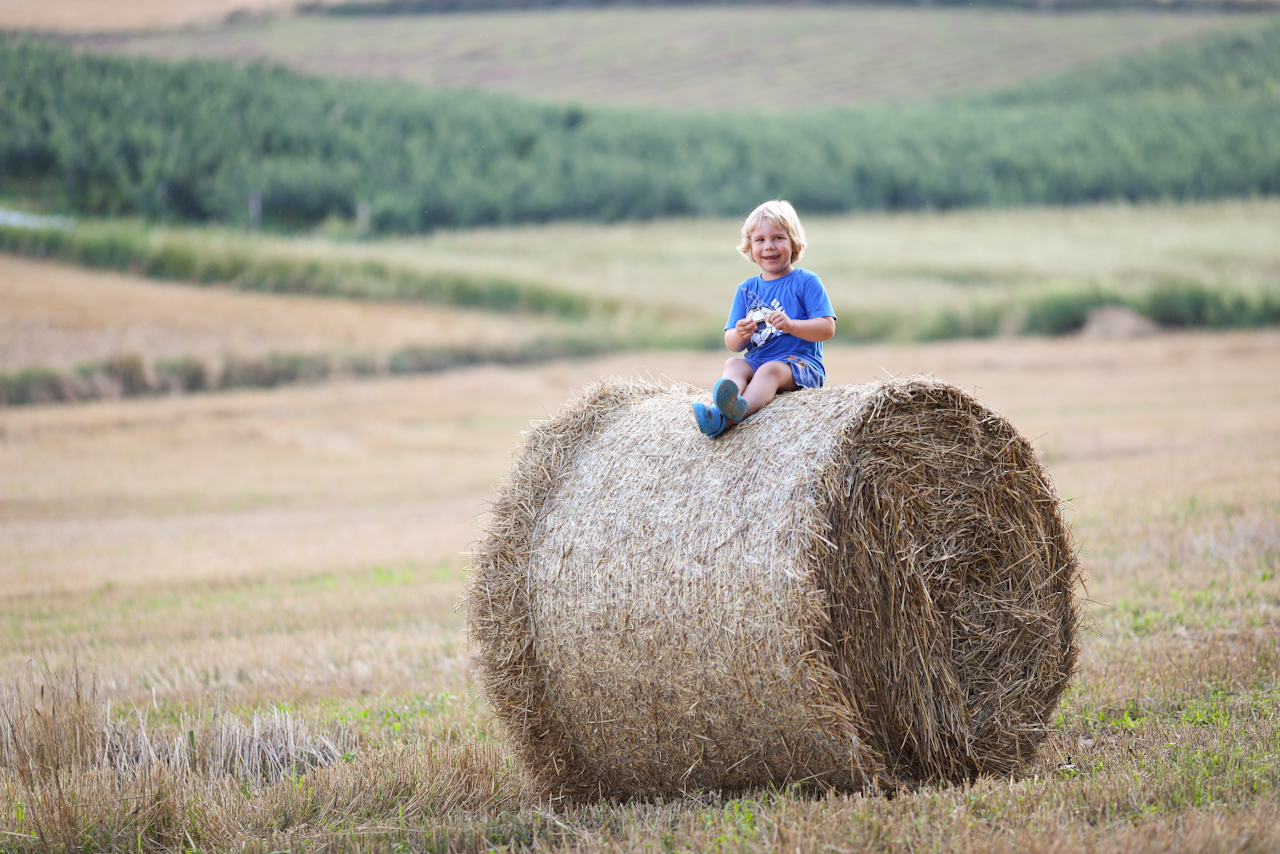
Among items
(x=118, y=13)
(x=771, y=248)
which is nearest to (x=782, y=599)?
(x=771, y=248)

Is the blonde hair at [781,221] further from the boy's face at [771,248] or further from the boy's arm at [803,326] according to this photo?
the boy's arm at [803,326]

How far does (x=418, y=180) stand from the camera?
3981cm

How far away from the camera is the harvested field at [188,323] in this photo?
22016mm

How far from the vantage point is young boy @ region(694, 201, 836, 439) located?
214 inches

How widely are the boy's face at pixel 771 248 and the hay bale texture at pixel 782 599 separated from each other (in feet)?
2.56

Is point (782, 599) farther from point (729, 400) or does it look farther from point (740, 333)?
point (740, 333)

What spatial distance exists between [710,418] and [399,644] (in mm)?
4024

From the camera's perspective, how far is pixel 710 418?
5.16m

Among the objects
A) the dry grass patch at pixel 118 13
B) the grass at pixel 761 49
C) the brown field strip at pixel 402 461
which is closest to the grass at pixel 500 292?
the brown field strip at pixel 402 461

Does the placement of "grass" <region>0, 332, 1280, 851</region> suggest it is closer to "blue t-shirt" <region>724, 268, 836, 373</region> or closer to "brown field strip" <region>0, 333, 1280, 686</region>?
"brown field strip" <region>0, 333, 1280, 686</region>

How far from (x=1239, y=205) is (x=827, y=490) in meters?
44.2

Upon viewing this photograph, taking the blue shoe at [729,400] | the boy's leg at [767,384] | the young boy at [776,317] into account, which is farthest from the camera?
the young boy at [776,317]

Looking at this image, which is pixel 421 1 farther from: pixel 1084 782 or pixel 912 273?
pixel 1084 782

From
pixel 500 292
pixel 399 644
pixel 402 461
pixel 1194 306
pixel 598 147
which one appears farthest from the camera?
pixel 598 147
